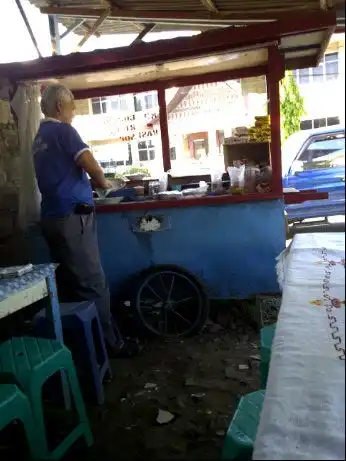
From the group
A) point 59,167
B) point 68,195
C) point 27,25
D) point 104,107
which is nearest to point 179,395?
point 68,195

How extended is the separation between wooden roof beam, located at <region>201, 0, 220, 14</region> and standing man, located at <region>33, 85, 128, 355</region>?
1525 millimetres

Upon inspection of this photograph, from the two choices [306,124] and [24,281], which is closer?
[24,281]

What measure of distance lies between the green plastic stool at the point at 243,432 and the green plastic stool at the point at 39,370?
0.99 metres

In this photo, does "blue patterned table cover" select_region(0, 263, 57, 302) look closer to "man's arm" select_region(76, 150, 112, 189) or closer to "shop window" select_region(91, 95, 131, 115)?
"man's arm" select_region(76, 150, 112, 189)

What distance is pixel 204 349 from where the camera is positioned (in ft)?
12.0

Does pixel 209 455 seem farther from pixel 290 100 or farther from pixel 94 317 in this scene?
pixel 290 100

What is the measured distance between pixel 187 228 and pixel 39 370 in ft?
6.93

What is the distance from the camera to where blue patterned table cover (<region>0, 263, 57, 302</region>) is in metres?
2.32

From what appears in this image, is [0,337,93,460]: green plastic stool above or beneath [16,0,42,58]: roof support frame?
beneath

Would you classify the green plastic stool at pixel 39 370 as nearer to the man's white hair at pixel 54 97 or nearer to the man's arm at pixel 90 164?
the man's arm at pixel 90 164

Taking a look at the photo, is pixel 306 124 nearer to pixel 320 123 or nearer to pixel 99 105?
pixel 320 123

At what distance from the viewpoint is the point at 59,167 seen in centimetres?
335

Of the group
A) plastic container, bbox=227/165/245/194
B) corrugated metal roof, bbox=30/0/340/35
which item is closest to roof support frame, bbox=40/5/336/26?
corrugated metal roof, bbox=30/0/340/35

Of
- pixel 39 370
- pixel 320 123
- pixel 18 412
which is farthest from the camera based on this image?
pixel 320 123
